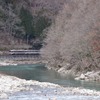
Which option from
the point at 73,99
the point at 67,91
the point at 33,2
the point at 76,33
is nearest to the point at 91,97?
the point at 73,99

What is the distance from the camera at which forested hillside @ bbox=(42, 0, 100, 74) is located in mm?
45750

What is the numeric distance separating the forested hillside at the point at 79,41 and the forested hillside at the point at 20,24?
3895 centimetres

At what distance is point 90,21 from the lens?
1845 inches

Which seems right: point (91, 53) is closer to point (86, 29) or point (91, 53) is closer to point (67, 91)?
point (86, 29)

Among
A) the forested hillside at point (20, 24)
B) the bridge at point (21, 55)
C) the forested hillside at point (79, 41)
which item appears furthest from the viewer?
the forested hillside at point (20, 24)

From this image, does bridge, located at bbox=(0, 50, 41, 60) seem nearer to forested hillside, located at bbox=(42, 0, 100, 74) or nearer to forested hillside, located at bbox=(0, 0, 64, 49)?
forested hillside, located at bbox=(0, 0, 64, 49)

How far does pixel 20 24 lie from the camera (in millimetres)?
103812

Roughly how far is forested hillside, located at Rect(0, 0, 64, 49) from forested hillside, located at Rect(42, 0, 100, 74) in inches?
1533

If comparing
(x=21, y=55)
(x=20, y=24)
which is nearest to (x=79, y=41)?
(x=21, y=55)

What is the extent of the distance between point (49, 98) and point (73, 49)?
2324cm

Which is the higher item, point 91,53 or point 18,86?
point 91,53

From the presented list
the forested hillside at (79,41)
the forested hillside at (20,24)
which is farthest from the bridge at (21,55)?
the forested hillside at (79,41)

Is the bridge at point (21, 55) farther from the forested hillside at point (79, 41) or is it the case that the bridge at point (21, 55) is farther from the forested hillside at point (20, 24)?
the forested hillside at point (79, 41)

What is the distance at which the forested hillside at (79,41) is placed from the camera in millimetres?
45750
